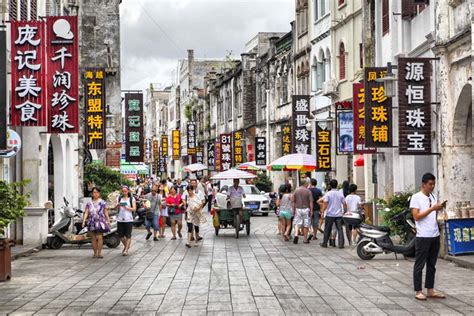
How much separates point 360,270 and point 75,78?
8.99m

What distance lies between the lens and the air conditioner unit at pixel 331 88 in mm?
36688

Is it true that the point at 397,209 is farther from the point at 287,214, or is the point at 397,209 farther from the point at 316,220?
the point at 287,214

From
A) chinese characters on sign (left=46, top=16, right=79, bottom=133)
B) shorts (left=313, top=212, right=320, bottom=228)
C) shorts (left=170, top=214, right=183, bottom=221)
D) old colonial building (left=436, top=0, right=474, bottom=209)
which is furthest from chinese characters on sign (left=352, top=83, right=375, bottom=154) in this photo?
chinese characters on sign (left=46, top=16, right=79, bottom=133)

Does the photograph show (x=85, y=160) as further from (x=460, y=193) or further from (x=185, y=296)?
(x=185, y=296)

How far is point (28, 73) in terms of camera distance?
20594 millimetres

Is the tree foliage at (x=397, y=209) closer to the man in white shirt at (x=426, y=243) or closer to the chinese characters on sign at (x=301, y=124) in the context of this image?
the man in white shirt at (x=426, y=243)

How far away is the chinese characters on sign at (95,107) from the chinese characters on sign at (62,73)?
1218 centimetres

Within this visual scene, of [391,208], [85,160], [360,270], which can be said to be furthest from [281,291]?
[85,160]

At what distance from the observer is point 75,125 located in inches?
843

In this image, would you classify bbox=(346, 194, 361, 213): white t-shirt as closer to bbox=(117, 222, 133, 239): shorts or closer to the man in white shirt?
bbox=(117, 222, 133, 239): shorts

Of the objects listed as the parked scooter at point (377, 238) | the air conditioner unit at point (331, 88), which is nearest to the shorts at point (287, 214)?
the parked scooter at point (377, 238)

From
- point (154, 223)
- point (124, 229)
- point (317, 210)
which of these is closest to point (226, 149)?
point (154, 223)

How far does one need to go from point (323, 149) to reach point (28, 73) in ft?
57.4

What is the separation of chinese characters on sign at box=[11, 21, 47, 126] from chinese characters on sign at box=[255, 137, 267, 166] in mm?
32613
